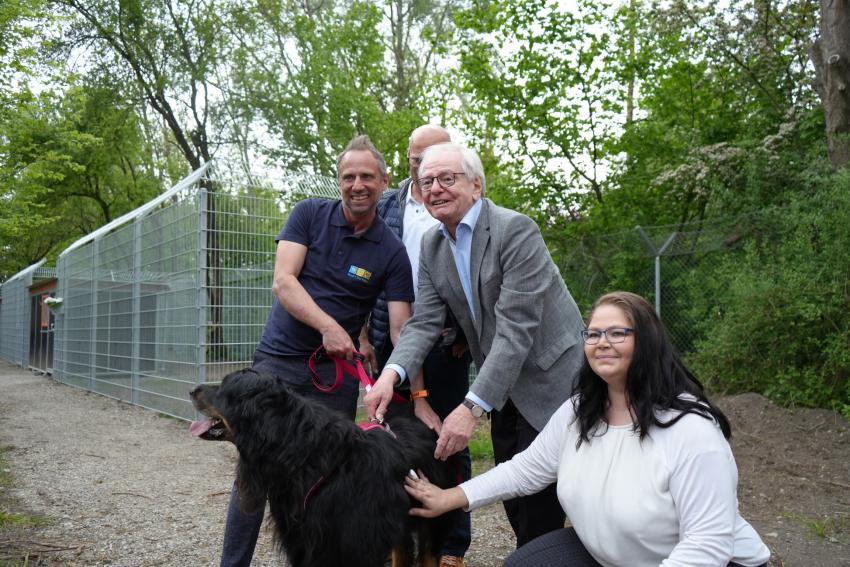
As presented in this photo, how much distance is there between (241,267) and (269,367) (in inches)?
205

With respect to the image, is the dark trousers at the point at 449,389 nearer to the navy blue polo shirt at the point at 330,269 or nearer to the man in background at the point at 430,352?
the man in background at the point at 430,352

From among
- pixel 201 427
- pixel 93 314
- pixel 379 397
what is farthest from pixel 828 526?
pixel 93 314

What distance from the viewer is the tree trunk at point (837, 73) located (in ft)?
27.9

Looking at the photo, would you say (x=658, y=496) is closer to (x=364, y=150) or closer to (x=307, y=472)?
(x=307, y=472)

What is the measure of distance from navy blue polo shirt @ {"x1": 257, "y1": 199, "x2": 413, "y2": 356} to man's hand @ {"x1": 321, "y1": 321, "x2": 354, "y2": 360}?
0.16 m

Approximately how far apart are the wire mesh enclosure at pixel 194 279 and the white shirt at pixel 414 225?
4.54m

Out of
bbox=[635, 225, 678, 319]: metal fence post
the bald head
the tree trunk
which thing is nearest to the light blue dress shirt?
the bald head

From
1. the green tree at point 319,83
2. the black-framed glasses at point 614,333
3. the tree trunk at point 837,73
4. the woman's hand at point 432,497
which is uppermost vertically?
the green tree at point 319,83

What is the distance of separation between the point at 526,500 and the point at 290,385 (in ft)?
3.89

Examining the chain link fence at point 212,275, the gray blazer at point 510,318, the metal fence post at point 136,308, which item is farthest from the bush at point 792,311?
the metal fence post at point 136,308

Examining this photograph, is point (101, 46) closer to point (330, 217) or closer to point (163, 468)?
point (163, 468)

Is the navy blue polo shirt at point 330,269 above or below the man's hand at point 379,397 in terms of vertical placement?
above

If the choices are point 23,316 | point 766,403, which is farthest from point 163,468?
point 23,316

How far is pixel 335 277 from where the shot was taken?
3.32 m
